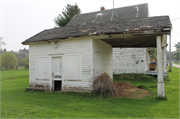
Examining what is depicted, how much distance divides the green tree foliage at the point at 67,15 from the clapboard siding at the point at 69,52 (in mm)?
16384

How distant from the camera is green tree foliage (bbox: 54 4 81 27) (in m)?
25.3

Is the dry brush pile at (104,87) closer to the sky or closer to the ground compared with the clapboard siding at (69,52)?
closer to the ground

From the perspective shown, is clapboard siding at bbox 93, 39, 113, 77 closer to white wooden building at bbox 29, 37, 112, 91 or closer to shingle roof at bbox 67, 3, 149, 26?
white wooden building at bbox 29, 37, 112, 91

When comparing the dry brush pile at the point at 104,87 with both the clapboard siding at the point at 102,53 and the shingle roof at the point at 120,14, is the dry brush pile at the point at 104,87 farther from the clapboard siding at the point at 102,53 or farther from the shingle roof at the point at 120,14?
the shingle roof at the point at 120,14

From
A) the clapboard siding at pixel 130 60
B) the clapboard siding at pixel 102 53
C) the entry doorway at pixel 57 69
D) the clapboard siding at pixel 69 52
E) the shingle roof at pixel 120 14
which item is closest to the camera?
the clapboard siding at pixel 69 52

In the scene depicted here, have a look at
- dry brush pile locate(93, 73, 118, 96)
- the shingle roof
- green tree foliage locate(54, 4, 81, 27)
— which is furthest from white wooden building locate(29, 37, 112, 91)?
green tree foliage locate(54, 4, 81, 27)

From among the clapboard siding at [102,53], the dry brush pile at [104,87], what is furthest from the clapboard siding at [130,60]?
the dry brush pile at [104,87]

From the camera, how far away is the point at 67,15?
84.7 ft

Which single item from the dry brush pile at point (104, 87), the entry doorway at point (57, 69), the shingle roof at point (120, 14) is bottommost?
the dry brush pile at point (104, 87)

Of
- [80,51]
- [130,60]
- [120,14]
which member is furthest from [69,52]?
[120,14]

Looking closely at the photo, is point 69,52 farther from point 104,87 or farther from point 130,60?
point 130,60

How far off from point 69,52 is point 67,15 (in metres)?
19.1

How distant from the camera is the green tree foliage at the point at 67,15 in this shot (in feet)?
83.1

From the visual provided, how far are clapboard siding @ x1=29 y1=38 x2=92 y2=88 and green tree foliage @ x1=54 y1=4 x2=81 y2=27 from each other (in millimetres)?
16384
